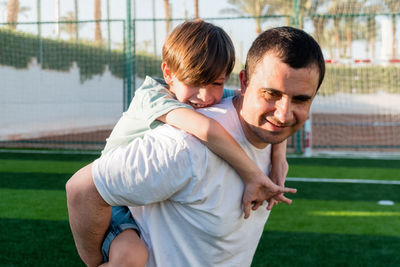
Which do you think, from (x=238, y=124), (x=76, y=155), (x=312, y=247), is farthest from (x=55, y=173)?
(x=238, y=124)

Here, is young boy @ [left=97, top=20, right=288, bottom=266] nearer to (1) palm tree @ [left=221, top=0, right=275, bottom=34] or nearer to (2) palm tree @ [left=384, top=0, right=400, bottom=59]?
(2) palm tree @ [left=384, top=0, right=400, bottom=59]

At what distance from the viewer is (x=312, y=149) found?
12.0 m

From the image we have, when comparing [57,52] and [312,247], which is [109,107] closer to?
[57,52]

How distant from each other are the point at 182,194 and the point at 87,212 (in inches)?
11.9

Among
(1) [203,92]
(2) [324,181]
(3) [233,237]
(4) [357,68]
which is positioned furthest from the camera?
(4) [357,68]

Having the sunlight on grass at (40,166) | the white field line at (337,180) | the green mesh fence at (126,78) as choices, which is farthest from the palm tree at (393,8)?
the sunlight on grass at (40,166)

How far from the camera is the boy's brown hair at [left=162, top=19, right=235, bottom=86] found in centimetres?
234

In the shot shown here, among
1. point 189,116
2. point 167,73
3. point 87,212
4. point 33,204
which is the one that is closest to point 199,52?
point 167,73

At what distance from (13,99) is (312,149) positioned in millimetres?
8393

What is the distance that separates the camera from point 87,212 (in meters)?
1.67

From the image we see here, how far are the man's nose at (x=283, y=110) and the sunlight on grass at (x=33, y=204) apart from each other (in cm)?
433

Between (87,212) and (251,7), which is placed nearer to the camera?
(87,212)

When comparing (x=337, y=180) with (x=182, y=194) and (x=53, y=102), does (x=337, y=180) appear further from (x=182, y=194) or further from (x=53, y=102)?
(x=53, y=102)

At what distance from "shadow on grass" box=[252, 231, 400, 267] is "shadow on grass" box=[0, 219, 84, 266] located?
1524 millimetres
